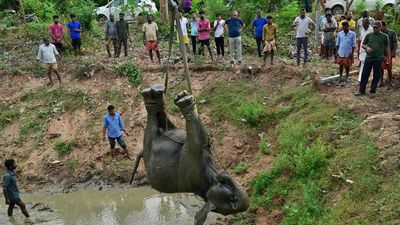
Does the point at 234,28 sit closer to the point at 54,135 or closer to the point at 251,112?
the point at 251,112

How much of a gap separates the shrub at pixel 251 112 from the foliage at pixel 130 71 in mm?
3390

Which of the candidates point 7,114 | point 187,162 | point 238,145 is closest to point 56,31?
point 7,114

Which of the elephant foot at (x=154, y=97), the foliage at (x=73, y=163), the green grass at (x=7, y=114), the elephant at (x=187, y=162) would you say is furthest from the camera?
the green grass at (x=7, y=114)

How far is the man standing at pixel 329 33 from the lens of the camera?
1385cm

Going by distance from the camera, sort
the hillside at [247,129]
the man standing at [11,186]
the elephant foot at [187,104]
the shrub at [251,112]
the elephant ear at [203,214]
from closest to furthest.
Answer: the elephant foot at [187,104] < the elephant ear at [203,214] < the hillside at [247,129] < the man standing at [11,186] < the shrub at [251,112]

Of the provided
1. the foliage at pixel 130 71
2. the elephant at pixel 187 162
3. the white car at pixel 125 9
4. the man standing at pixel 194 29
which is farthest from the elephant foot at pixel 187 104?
Answer: the white car at pixel 125 9

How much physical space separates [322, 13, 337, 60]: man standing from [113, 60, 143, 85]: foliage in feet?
17.3

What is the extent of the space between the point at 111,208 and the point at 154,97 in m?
5.50

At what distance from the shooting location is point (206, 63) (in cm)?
1446

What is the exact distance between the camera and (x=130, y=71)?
14508 mm

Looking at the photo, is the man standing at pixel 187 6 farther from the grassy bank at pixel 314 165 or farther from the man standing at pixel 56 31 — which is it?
the grassy bank at pixel 314 165

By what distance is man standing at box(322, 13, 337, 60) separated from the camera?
13852 mm

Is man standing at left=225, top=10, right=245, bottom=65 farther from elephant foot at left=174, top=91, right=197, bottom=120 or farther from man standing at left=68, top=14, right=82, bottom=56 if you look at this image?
elephant foot at left=174, top=91, right=197, bottom=120

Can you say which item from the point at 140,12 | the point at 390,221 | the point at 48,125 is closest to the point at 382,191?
the point at 390,221
